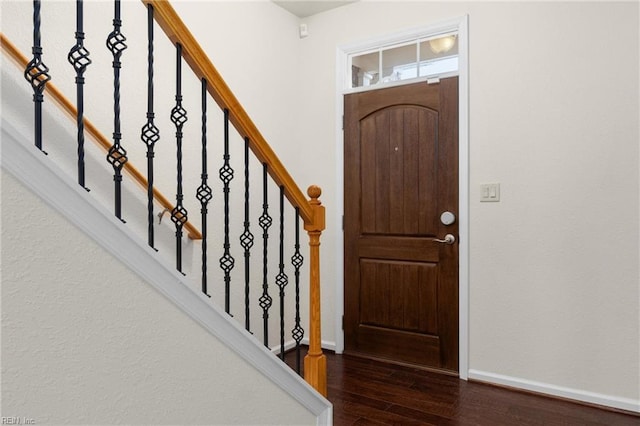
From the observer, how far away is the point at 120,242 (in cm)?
117

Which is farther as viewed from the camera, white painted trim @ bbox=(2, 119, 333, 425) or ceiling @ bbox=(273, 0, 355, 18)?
ceiling @ bbox=(273, 0, 355, 18)

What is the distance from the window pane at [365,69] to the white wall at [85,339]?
2480 millimetres

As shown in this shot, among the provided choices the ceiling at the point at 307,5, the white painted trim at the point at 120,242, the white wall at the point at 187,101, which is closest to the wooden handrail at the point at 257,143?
the white painted trim at the point at 120,242

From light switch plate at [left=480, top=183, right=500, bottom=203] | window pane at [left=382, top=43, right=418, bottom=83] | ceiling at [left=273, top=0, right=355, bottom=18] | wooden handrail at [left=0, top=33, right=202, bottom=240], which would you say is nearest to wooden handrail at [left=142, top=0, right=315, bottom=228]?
wooden handrail at [left=0, top=33, right=202, bottom=240]

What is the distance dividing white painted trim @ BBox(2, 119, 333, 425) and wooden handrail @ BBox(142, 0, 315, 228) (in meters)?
0.62

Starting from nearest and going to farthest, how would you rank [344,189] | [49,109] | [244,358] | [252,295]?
1. [244,358]
2. [49,109]
3. [252,295]
4. [344,189]

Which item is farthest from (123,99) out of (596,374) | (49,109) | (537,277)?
(596,374)

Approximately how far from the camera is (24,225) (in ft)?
3.21

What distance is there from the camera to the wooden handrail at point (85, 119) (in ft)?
5.89

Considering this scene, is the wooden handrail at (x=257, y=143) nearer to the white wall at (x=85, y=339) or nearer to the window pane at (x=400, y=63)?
the white wall at (x=85, y=339)

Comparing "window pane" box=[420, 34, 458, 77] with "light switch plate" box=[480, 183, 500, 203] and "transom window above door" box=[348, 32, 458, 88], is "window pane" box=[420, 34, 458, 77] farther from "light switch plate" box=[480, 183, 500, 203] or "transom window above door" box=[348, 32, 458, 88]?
"light switch plate" box=[480, 183, 500, 203]

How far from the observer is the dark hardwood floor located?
2.35 meters

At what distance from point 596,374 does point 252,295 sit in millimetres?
2182

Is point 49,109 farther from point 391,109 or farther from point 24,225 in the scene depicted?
point 391,109
